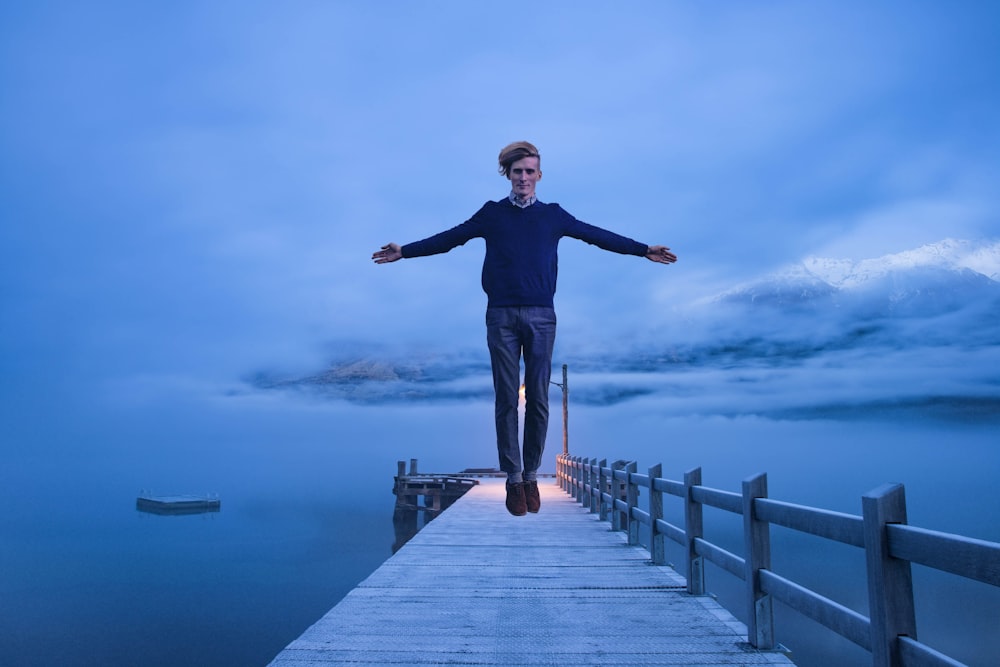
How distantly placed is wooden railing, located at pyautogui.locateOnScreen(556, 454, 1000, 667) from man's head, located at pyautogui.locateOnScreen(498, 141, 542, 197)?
7.86 feet

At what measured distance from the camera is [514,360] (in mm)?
5074

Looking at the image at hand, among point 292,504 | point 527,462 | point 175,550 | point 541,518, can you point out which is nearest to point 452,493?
point 541,518

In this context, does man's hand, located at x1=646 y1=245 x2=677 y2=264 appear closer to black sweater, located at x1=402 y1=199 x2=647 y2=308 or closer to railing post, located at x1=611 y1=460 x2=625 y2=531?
black sweater, located at x1=402 y1=199 x2=647 y2=308

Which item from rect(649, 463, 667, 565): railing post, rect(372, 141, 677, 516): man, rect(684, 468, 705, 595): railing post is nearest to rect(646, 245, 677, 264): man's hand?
rect(372, 141, 677, 516): man

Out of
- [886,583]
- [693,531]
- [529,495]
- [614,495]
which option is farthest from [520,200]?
[614,495]

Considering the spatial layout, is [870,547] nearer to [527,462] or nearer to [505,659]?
[505,659]

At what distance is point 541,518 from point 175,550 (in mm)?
123763

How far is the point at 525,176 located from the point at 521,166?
0.08m

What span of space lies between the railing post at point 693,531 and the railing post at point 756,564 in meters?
1.17

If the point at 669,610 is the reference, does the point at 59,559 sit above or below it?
below

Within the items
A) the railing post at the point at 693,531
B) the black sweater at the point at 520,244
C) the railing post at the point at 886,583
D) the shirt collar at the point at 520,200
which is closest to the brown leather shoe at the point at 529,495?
the railing post at the point at 693,531

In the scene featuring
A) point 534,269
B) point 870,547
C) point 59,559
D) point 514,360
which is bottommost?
point 59,559

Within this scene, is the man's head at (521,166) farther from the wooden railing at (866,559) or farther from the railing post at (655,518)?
the railing post at (655,518)

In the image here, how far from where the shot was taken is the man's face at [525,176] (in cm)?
503
